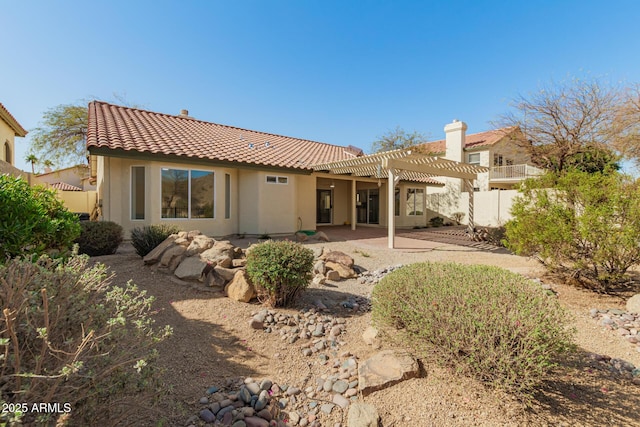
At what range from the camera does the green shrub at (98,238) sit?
293 inches

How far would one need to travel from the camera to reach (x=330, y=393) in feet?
10.7

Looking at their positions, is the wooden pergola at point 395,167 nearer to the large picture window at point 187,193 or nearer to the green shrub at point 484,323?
the large picture window at point 187,193

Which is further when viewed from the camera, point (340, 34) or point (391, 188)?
point (340, 34)

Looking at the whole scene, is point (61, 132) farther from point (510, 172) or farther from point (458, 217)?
point (510, 172)

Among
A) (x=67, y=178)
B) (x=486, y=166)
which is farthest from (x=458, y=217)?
(x=67, y=178)

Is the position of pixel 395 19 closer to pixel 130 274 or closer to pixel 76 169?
pixel 130 274

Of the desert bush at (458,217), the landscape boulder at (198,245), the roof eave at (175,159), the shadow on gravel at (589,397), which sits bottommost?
the shadow on gravel at (589,397)

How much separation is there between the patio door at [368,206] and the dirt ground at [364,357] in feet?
44.8

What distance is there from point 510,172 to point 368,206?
16549 mm

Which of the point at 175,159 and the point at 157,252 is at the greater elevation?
the point at 175,159

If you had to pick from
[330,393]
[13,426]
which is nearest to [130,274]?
[330,393]

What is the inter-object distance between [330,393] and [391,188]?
30.1 feet

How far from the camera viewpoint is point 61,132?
903 inches

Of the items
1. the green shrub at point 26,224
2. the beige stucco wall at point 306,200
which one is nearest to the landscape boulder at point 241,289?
the green shrub at point 26,224
